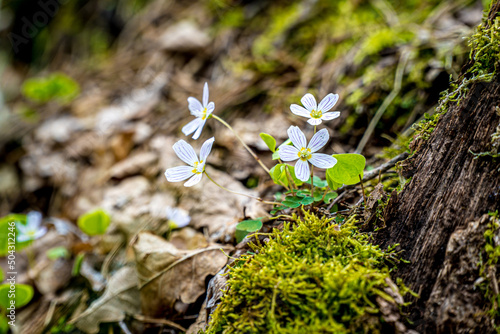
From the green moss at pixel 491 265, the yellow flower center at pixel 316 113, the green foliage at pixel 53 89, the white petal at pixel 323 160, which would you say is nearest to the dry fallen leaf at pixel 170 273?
the white petal at pixel 323 160

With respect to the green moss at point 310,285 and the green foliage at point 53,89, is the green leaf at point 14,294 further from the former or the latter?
the green foliage at point 53,89

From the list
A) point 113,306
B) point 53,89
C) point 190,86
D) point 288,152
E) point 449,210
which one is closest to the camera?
point 449,210

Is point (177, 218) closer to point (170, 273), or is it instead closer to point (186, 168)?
point (170, 273)

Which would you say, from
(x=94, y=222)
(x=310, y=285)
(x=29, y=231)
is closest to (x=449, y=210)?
(x=310, y=285)

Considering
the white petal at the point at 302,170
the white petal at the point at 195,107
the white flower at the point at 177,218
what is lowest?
the white flower at the point at 177,218

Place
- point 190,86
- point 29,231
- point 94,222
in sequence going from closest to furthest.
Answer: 1. point 94,222
2. point 29,231
3. point 190,86
